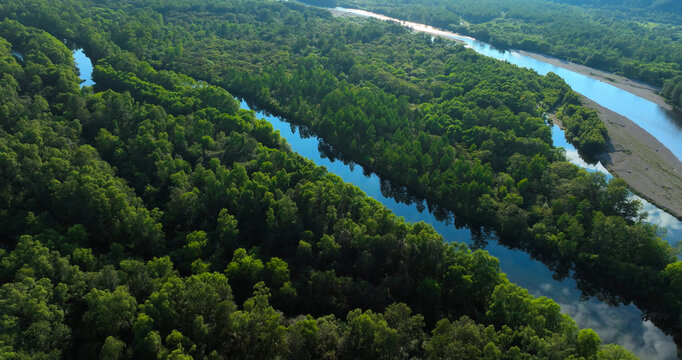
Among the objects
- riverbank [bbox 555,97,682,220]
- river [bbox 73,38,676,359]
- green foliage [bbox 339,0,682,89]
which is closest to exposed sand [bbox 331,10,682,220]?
riverbank [bbox 555,97,682,220]

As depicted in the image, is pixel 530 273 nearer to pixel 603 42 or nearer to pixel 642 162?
pixel 642 162

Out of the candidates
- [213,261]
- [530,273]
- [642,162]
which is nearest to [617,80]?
[642,162]

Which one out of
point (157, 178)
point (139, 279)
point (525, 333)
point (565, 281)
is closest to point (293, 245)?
point (139, 279)

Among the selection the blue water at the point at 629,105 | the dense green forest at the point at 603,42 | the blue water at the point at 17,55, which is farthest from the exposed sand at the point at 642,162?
the blue water at the point at 17,55

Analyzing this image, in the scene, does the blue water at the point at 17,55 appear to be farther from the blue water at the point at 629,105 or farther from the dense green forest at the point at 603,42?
the dense green forest at the point at 603,42

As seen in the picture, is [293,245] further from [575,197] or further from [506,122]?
[506,122]

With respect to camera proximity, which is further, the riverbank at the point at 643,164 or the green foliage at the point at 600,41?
the green foliage at the point at 600,41
